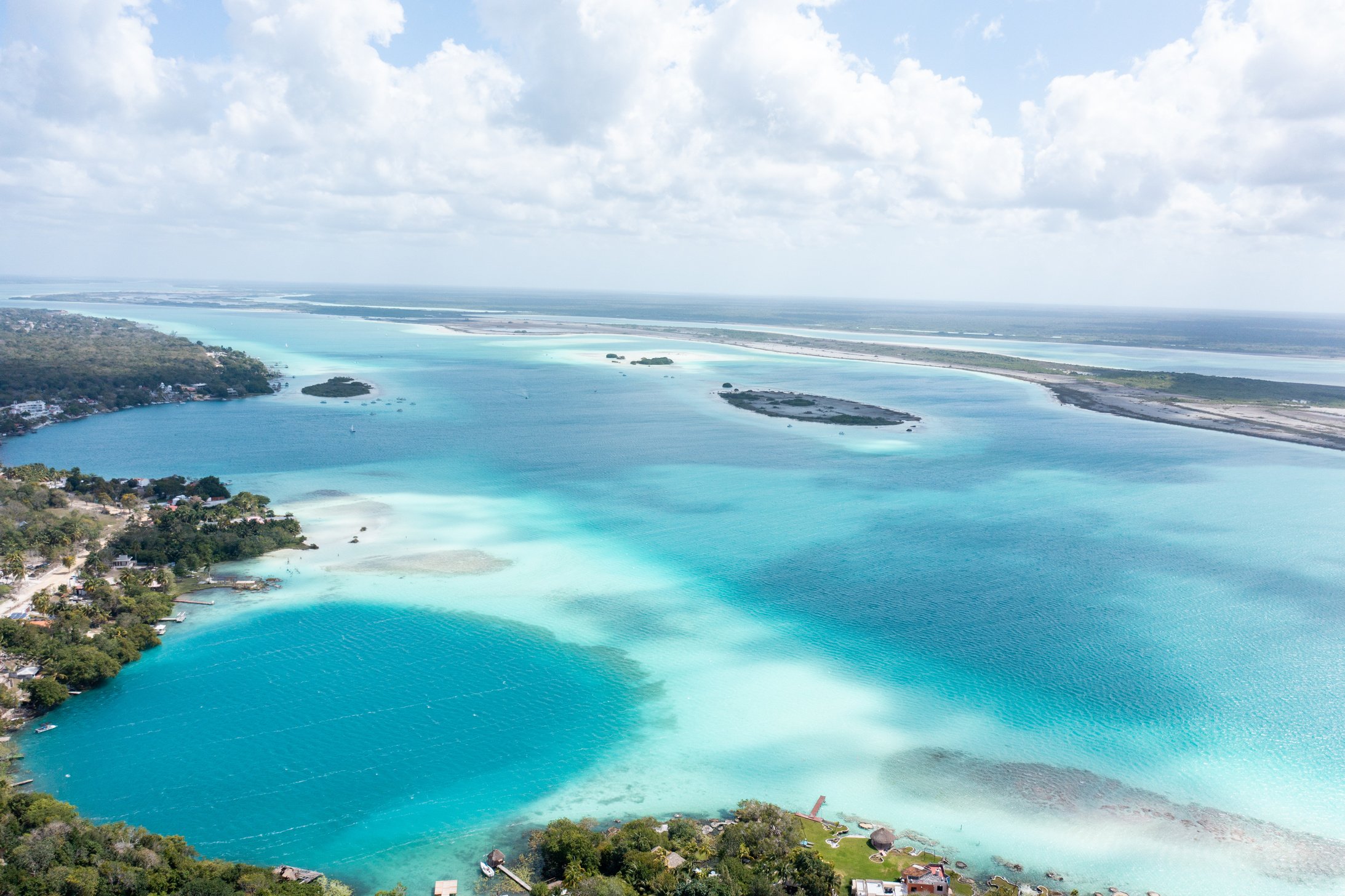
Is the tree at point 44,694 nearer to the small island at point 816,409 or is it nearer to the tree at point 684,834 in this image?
the tree at point 684,834

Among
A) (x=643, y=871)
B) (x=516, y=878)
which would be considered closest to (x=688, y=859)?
(x=643, y=871)

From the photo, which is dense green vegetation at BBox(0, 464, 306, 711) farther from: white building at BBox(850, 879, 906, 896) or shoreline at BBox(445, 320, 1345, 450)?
shoreline at BBox(445, 320, 1345, 450)

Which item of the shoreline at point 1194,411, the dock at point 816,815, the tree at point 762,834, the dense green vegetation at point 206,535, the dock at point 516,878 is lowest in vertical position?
the dock at point 516,878

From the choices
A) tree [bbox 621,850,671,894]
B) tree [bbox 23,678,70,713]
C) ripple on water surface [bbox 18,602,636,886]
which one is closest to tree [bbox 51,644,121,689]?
ripple on water surface [bbox 18,602,636,886]

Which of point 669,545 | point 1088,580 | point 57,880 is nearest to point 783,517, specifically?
point 669,545

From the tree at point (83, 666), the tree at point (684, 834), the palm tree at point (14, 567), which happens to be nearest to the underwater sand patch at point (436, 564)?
the tree at point (83, 666)

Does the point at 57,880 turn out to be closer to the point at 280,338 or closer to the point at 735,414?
the point at 735,414
